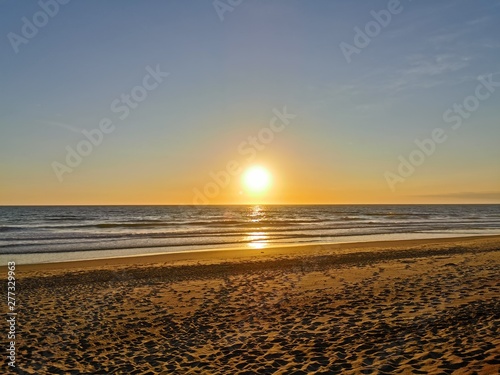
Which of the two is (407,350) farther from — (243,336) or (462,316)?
(243,336)

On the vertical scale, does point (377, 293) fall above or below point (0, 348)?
above

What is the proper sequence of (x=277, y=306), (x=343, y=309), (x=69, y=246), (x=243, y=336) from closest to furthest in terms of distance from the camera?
(x=243, y=336)
(x=343, y=309)
(x=277, y=306)
(x=69, y=246)

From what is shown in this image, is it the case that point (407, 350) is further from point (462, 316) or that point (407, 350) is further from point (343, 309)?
point (343, 309)

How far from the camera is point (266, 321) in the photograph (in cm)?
1081

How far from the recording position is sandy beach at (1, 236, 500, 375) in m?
7.92

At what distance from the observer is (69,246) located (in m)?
34.6

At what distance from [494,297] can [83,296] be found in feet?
43.4

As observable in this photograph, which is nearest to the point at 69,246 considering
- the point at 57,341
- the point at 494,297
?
the point at 57,341

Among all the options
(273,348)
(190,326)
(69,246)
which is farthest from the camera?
(69,246)

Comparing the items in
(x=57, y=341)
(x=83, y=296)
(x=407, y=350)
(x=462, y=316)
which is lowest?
(x=407, y=350)

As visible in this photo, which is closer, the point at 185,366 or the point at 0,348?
the point at 185,366

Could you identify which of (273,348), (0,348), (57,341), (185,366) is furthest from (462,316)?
(0,348)

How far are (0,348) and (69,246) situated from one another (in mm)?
27163

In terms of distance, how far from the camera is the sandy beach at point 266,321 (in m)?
7.92
